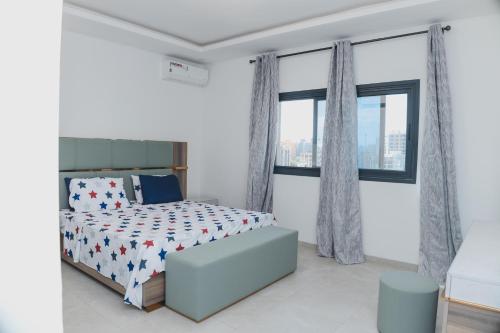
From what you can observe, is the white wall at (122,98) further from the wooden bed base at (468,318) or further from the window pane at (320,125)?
the wooden bed base at (468,318)

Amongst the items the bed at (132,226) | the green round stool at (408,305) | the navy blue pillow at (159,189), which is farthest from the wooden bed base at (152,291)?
the green round stool at (408,305)

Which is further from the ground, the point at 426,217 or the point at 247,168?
the point at 247,168

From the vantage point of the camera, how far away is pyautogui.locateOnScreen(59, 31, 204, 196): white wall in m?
3.84

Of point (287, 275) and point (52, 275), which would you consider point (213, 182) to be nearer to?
point (287, 275)

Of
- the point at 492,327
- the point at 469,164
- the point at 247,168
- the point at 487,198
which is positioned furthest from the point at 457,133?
the point at 247,168

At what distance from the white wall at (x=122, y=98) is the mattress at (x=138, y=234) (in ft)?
3.85

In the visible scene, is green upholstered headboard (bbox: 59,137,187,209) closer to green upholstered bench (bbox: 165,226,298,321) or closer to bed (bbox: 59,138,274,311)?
bed (bbox: 59,138,274,311)

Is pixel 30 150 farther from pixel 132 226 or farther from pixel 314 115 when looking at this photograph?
pixel 314 115

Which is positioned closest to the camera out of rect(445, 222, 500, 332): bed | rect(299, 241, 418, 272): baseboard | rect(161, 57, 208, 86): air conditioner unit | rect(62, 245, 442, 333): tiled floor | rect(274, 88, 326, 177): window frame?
rect(445, 222, 500, 332): bed

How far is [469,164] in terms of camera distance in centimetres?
317

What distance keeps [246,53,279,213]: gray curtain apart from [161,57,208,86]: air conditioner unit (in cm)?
97

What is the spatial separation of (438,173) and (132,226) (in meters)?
2.90

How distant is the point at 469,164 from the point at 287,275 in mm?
2052

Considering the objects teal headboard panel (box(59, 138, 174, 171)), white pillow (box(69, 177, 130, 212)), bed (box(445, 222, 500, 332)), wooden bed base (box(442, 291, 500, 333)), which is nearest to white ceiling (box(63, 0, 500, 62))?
teal headboard panel (box(59, 138, 174, 171))
